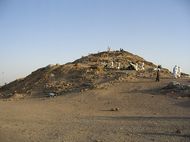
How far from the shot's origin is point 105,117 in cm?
1747

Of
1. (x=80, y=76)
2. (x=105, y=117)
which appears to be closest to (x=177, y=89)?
(x=105, y=117)

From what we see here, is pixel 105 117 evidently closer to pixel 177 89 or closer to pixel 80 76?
pixel 177 89

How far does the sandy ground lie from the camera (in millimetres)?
13336

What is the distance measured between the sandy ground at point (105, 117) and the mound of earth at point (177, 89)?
674 millimetres

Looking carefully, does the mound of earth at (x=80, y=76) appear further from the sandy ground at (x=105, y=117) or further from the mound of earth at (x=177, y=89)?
the mound of earth at (x=177, y=89)

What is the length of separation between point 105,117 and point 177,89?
22.7 feet

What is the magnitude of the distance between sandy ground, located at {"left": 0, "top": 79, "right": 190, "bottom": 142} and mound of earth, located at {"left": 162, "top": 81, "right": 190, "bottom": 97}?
67 cm

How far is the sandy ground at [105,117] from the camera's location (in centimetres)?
1334

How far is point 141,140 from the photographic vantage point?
41.1ft

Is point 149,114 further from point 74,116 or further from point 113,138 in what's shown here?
point 113,138

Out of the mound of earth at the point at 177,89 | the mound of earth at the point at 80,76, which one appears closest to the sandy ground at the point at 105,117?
the mound of earth at the point at 177,89

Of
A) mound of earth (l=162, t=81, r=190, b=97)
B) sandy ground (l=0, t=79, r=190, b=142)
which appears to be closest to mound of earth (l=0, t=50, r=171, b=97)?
sandy ground (l=0, t=79, r=190, b=142)

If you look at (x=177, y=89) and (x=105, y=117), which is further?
(x=177, y=89)

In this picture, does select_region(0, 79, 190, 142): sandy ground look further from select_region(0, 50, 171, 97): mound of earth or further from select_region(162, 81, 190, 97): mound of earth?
select_region(0, 50, 171, 97): mound of earth
